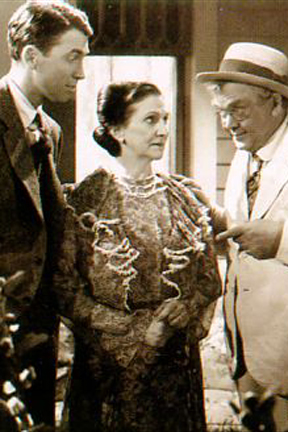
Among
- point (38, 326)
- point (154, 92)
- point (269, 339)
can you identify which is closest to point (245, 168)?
point (154, 92)

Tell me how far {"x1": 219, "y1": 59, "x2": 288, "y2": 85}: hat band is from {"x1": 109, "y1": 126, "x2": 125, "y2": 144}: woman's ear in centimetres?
34

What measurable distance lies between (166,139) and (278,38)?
459 mm

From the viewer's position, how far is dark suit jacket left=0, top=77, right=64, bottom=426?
1645 mm

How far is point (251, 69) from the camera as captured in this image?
5.71 ft

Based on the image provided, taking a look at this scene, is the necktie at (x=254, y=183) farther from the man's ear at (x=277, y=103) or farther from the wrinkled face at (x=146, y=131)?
the wrinkled face at (x=146, y=131)

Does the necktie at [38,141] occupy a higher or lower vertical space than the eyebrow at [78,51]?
lower

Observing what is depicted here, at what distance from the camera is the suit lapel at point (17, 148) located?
1.64 meters

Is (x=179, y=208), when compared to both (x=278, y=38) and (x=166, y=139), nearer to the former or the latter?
(x=166, y=139)

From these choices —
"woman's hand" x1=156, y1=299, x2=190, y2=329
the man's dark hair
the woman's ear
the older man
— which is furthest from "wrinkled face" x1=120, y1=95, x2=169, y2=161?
"woman's hand" x1=156, y1=299, x2=190, y2=329

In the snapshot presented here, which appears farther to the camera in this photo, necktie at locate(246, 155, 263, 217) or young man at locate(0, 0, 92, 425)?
necktie at locate(246, 155, 263, 217)

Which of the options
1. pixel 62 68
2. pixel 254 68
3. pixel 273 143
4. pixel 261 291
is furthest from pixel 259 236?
pixel 62 68

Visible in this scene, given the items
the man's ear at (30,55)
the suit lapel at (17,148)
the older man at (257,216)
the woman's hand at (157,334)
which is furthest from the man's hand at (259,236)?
the man's ear at (30,55)

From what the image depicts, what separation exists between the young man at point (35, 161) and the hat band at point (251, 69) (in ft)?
1.34

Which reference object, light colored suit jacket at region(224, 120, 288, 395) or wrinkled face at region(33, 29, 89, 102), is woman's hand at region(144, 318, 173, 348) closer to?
light colored suit jacket at region(224, 120, 288, 395)
